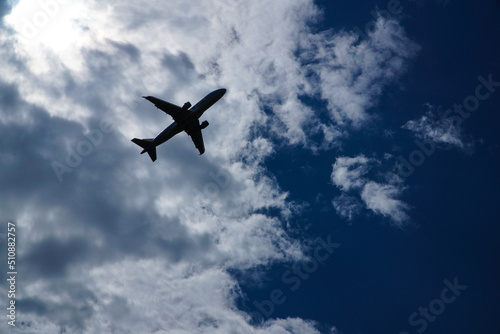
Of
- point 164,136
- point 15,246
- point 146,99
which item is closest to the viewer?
point 15,246

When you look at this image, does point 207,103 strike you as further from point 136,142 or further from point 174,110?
point 136,142

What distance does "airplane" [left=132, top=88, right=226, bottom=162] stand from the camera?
92.1m

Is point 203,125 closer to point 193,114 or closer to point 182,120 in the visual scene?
point 193,114

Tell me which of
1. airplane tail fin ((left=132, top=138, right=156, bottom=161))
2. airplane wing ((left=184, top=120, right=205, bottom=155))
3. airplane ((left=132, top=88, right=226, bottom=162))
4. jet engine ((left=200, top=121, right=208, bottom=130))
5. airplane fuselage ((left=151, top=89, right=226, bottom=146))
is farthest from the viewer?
airplane tail fin ((left=132, top=138, right=156, bottom=161))

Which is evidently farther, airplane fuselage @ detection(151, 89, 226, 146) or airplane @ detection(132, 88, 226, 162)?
airplane fuselage @ detection(151, 89, 226, 146)

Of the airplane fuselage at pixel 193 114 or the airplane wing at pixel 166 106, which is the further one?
the airplane fuselage at pixel 193 114

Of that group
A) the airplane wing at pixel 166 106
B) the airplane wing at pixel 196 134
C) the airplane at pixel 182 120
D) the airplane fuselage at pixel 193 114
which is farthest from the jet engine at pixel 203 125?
the airplane wing at pixel 166 106

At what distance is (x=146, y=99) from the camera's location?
3536 inches

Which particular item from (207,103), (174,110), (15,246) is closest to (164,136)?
(174,110)

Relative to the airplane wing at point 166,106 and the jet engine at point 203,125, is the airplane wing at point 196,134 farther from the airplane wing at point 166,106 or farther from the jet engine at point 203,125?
the airplane wing at point 166,106

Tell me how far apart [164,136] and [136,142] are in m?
9.68

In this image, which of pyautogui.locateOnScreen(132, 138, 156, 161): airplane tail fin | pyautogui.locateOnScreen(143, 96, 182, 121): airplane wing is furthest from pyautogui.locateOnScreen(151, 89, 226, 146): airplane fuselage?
pyautogui.locateOnScreen(132, 138, 156, 161): airplane tail fin

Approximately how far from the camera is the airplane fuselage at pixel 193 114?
9362 cm

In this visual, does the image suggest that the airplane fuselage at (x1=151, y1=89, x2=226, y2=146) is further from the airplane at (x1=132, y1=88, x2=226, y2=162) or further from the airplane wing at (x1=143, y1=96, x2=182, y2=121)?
the airplane wing at (x1=143, y1=96, x2=182, y2=121)
